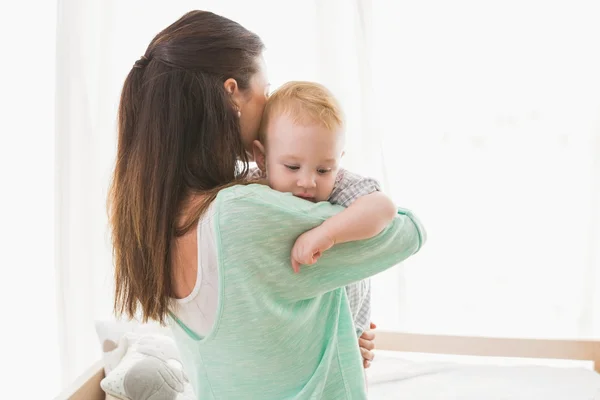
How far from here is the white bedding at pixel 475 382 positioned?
189 centimetres

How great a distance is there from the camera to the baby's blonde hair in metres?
1.16

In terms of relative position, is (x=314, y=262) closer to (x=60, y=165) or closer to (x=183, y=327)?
(x=183, y=327)

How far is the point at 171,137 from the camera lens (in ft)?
3.48

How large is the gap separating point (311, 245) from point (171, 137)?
281 millimetres

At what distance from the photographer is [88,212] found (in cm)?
271

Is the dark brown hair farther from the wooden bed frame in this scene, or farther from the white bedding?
the wooden bed frame

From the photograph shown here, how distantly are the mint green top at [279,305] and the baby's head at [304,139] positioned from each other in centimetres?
15

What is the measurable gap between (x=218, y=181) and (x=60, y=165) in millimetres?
1767

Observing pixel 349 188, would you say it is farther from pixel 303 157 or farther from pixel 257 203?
pixel 257 203

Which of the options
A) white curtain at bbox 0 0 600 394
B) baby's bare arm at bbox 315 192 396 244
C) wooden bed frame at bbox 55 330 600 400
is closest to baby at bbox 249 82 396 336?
baby's bare arm at bbox 315 192 396 244

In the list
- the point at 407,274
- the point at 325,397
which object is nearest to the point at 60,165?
the point at 407,274

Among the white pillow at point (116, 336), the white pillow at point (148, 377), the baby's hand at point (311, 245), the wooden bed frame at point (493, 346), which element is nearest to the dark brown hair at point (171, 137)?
the baby's hand at point (311, 245)

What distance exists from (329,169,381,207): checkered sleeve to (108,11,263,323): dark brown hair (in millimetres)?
172

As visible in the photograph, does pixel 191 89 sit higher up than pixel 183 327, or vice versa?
pixel 191 89
